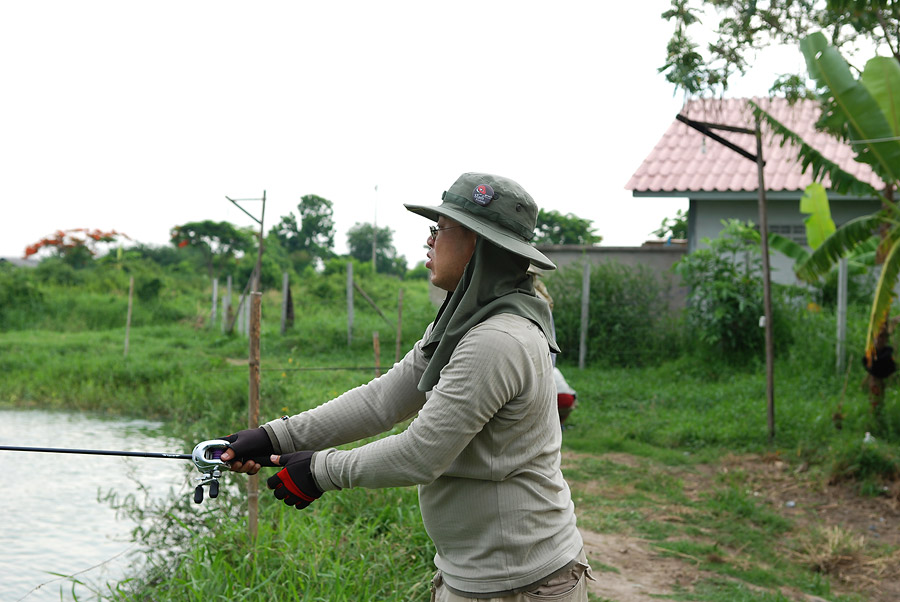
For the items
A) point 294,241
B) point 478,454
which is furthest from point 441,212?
point 294,241

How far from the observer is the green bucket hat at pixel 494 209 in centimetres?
208

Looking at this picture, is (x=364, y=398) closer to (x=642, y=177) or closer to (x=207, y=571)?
(x=207, y=571)

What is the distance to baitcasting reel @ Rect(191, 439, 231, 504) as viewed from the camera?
2.18 m

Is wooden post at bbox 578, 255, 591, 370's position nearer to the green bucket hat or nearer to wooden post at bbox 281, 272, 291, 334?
wooden post at bbox 281, 272, 291, 334

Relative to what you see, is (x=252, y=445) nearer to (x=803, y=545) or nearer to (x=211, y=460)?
(x=211, y=460)

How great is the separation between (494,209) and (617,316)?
9.76 meters

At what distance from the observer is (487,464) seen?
6.59ft

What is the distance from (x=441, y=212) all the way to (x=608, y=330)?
389 inches

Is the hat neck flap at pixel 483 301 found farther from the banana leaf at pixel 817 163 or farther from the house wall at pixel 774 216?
the house wall at pixel 774 216

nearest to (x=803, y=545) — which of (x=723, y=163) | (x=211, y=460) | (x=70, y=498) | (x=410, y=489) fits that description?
(x=410, y=489)

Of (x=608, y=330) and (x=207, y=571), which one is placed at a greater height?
(x=608, y=330)

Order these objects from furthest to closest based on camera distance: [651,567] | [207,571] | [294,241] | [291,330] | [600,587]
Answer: [294,241], [291,330], [651,567], [600,587], [207,571]

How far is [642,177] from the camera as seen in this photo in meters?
12.7

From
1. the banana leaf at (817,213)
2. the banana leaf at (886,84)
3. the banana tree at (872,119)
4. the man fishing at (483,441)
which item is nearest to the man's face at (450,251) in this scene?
the man fishing at (483,441)
